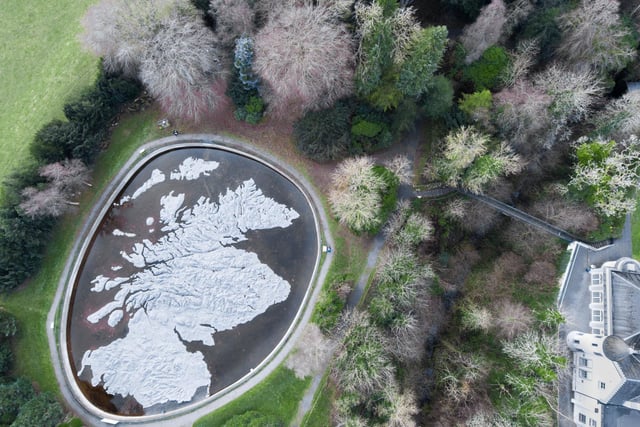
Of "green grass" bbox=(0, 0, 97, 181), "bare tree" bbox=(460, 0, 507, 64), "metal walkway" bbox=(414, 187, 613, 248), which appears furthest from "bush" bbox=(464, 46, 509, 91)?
"green grass" bbox=(0, 0, 97, 181)

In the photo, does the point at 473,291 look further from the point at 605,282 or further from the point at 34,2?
the point at 34,2

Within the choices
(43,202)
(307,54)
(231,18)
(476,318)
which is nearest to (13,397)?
(43,202)

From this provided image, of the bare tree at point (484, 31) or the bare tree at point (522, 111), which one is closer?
the bare tree at point (484, 31)

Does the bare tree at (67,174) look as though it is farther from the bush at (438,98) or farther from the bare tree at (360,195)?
the bush at (438,98)

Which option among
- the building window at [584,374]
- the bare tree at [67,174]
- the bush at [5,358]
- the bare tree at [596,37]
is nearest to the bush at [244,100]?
the bare tree at [67,174]

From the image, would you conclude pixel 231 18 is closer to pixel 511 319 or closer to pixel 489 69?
pixel 489 69

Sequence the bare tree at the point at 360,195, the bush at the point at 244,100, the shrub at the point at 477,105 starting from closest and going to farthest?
the shrub at the point at 477,105
the bare tree at the point at 360,195
the bush at the point at 244,100
